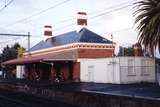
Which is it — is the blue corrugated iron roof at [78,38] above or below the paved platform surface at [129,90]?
above

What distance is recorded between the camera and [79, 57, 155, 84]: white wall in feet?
138

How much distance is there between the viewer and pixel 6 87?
44.1m

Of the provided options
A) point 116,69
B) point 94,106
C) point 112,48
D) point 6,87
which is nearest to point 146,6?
point 94,106

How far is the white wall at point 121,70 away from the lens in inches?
1661

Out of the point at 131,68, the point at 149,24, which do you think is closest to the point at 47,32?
the point at 131,68

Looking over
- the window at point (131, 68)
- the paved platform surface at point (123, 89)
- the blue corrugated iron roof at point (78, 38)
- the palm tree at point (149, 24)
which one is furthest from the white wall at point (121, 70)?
the palm tree at point (149, 24)

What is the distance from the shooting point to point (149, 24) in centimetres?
1706

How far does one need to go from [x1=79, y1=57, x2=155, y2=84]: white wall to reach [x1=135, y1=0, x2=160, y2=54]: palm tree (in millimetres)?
24191

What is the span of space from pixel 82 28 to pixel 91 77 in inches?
369

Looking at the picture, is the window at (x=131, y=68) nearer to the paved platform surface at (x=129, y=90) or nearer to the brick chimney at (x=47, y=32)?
the paved platform surface at (x=129, y=90)

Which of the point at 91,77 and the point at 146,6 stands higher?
the point at 146,6

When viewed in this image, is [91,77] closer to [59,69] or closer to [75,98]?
[59,69]

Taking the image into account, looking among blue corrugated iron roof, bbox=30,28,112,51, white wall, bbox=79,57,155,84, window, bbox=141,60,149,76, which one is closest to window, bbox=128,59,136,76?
white wall, bbox=79,57,155,84

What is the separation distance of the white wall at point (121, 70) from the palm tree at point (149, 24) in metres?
24.2
